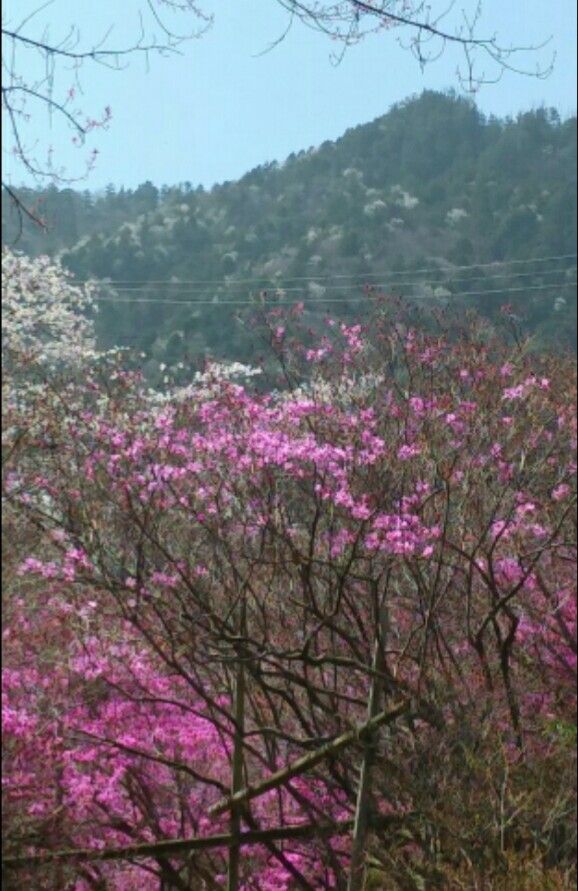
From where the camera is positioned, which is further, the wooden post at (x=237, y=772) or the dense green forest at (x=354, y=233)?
the dense green forest at (x=354, y=233)

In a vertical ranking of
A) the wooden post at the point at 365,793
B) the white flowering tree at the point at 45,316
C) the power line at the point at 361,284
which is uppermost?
the power line at the point at 361,284

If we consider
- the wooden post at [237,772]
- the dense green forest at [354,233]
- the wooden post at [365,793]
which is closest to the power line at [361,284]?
the dense green forest at [354,233]

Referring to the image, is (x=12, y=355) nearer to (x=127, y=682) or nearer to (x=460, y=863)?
(x=127, y=682)

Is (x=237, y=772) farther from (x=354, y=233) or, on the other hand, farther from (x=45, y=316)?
(x=354, y=233)

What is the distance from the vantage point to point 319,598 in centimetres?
628

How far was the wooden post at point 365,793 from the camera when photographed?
5430mm

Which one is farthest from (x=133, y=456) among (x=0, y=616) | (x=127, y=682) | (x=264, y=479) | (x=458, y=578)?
(x=0, y=616)

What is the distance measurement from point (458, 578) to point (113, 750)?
1882 mm

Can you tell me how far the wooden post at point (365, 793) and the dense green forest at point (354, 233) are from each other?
200cm

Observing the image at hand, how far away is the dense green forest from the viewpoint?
40.8ft

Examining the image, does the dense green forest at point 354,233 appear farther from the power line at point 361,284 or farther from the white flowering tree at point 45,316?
the white flowering tree at point 45,316

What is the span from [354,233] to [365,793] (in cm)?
1363

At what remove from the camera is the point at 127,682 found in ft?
19.3

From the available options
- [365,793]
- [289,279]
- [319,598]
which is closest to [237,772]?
[365,793]
